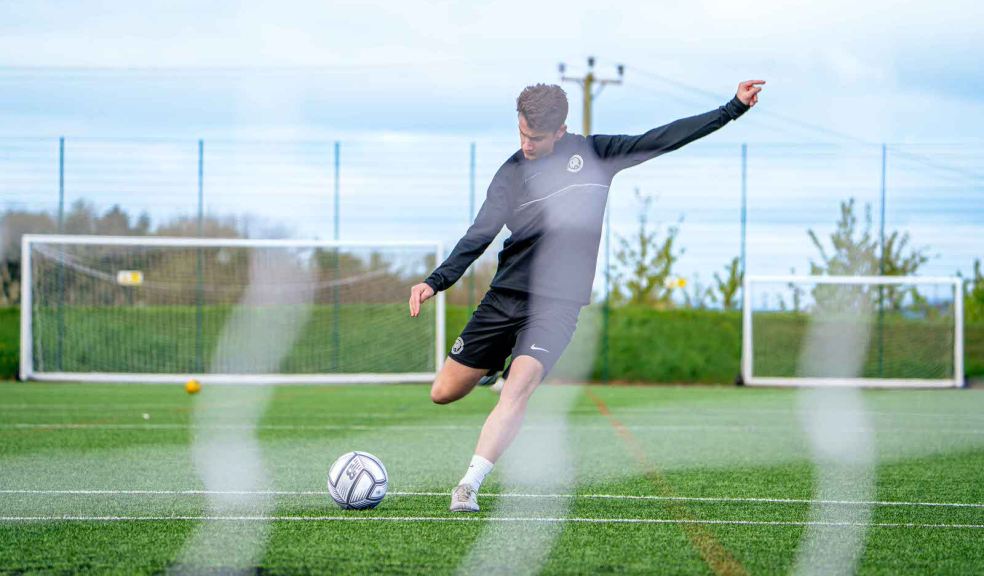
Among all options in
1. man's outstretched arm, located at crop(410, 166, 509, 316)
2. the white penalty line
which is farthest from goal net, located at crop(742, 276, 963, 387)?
man's outstretched arm, located at crop(410, 166, 509, 316)

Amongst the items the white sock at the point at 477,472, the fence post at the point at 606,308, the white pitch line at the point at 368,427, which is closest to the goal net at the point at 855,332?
the fence post at the point at 606,308

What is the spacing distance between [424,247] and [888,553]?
14.2 metres

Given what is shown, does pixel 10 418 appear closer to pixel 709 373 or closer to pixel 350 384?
pixel 350 384

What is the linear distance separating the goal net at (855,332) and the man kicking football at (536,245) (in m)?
15.1

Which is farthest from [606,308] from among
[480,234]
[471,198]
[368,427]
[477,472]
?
[477,472]

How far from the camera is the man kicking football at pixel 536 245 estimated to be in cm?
506

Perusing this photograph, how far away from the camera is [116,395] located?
592 inches

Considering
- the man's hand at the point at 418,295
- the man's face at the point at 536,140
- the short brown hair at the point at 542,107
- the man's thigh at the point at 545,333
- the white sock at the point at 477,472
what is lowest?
the white sock at the point at 477,472

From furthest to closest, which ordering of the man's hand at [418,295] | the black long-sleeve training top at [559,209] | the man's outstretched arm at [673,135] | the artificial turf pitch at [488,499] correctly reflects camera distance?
the black long-sleeve training top at [559,209], the man's outstretched arm at [673,135], the man's hand at [418,295], the artificial turf pitch at [488,499]

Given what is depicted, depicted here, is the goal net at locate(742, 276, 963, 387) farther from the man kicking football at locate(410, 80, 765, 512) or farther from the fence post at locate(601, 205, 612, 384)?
the man kicking football at locate(410, 80, 765, 512)

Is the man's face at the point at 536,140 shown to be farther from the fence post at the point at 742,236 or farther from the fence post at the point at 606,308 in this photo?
the fence post at the point at 606,308

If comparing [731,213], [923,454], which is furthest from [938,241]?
[923,454]

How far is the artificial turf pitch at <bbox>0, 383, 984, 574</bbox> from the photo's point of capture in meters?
3.92

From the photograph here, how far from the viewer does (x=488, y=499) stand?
5367 millimetres
